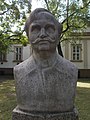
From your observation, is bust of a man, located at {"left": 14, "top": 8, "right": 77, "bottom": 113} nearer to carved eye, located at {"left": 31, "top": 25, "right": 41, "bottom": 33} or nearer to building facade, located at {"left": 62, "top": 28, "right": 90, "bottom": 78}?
carved eye, located at {"left": 31, "top": 25, "right": 41, "bottom": 33}

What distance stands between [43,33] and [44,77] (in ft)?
1.56

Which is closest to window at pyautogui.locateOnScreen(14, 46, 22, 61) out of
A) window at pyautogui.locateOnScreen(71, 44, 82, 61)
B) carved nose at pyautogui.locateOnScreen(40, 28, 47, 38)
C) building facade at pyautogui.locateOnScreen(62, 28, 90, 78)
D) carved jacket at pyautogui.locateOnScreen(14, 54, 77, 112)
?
building facade at pyautogui.locateOnScreen(62, 28, 90, 78)

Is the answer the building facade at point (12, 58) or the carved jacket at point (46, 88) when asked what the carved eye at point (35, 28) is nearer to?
the carved jacket at point (46, 88)

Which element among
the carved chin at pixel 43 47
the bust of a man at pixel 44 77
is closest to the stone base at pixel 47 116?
the bust of a man at pixel 44 77

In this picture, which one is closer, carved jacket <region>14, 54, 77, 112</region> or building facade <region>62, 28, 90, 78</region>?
carved jacket <region>14, 54, 77, 112</region>

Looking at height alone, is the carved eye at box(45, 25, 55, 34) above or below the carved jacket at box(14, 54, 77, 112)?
above

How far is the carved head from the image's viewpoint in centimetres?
236

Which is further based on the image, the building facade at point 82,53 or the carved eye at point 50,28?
the building facade at point 82,53

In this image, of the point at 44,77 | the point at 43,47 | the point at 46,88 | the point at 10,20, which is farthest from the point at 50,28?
the point at 10,20

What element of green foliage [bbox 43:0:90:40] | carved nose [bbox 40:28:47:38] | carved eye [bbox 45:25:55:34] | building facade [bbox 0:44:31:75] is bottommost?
building facade [bbox 0:44:31:75]

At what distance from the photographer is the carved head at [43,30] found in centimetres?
236

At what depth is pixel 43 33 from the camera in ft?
7.69

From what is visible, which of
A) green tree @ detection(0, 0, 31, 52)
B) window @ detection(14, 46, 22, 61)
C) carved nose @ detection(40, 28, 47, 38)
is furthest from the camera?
window @ detection(14, 46, 22, 61)

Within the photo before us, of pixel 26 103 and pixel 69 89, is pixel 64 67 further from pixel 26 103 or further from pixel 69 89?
pixel 26 103
